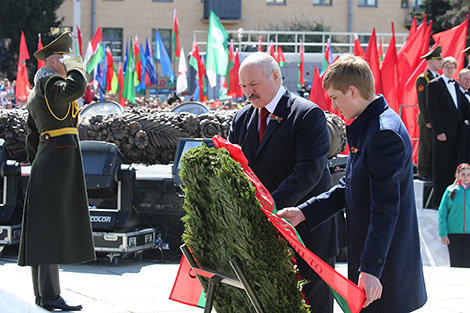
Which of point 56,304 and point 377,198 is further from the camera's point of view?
point 56,304

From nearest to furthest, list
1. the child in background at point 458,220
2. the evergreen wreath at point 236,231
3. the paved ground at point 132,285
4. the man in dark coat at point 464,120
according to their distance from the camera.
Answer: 1. the evergreen wreath at point 236,231
2. the paved ground at point 132,285
3. the child in background at point 458,220
4. the man in dark coat at point 464,120

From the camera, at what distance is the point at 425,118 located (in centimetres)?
1046

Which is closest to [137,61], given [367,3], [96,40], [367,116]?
[96,40]

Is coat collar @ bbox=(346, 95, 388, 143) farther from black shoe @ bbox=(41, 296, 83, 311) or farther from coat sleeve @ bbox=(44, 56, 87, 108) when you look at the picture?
black shoe @ bbox=(41, 296, 83, 311)

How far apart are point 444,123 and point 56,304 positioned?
21.4 feet

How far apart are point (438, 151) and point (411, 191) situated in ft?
23.7

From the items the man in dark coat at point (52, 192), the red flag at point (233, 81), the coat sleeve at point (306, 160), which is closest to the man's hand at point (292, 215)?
the coat sleeve at point (306, 160)

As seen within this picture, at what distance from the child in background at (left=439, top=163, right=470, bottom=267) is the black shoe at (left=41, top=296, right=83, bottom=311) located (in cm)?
491

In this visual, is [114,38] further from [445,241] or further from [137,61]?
[445,241]

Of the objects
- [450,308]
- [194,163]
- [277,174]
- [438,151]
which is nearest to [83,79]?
[277,174]

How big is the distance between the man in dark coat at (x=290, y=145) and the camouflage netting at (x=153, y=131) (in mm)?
3593

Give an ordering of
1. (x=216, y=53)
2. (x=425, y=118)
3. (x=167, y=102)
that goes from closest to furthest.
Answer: (x=425, y=118) < (x=216, y=53) < (x=167, y=102)

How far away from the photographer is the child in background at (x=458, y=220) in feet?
28.2

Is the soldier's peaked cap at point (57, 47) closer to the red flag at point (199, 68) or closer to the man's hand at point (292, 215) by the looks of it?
the man's hand at point (292, 215)
